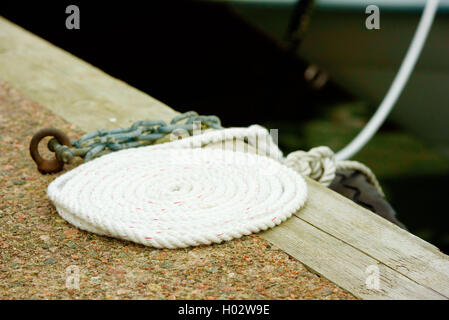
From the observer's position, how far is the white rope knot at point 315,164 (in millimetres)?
1503

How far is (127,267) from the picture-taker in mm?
1032

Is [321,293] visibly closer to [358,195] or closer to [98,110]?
[358,195]

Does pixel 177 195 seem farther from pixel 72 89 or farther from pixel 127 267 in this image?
pixel 72 89

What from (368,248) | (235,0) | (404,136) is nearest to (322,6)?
(235,0)

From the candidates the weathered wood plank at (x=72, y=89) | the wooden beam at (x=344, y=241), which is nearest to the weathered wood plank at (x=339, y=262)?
the wooden beam at (x=344, y=241)

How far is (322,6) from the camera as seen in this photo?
4.66 metres

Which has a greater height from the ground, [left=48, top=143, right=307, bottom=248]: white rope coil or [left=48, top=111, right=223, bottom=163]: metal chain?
[left=48, top=111, right=223, bottom=163]: metal chain

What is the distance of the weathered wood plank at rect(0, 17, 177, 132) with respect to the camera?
1.78 m

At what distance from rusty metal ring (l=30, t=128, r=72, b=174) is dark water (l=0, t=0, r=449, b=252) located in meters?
2.35

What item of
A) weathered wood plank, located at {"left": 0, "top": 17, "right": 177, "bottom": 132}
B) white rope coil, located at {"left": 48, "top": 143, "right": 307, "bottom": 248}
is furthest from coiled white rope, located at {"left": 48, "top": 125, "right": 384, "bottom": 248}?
weathered wood plank, located at {"left": 0, "top": 17, "right": 177, "bottom": 132}

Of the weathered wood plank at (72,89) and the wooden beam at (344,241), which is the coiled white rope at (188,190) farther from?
the weathered wood plank at (72,89)

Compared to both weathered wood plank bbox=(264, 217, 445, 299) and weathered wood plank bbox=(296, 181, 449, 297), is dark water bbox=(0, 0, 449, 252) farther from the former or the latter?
weathered wood plank bbox=(264, 217, 445, 299)

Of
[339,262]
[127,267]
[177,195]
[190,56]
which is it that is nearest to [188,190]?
[177,195]

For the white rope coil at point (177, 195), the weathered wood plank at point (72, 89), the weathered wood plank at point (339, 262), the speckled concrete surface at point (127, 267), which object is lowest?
the speckled concrete surface at point (127, 267)
